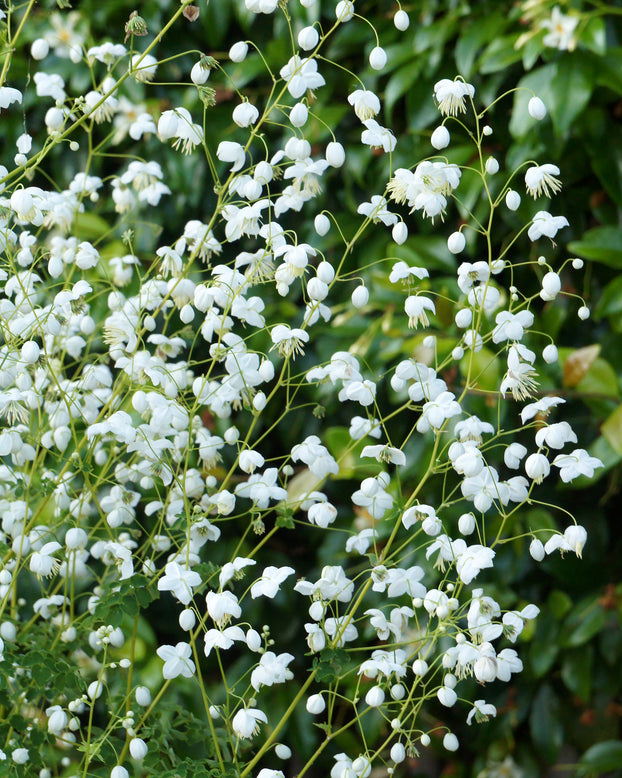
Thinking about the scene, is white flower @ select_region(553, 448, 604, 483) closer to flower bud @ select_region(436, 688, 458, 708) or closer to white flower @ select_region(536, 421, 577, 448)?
white flower @ select_region(536, 421, 577, 448)

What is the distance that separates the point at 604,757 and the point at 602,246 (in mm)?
683

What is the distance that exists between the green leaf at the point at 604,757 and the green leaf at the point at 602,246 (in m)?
0.65

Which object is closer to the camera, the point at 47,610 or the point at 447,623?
the point at 447,623

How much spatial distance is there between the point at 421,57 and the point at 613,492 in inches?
25.7

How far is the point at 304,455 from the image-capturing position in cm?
74

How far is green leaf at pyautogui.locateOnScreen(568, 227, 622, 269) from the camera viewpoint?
1.17 metres

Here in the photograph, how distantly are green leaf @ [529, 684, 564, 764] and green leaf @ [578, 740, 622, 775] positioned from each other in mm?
85

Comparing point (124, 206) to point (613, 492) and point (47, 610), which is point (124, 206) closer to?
point (47, 610)

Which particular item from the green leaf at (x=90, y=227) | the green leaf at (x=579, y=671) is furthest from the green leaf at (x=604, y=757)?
the green leaf at (x=90, y=227)

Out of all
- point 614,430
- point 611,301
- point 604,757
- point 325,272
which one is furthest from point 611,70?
point 604,757

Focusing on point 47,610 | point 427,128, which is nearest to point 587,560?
point 427,128

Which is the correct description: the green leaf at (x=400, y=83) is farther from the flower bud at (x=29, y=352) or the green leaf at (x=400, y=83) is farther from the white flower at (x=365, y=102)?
the flower bud at (x=29, y=352)

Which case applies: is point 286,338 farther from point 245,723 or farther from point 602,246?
point 602,246

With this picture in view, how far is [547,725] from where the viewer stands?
1367 millimetres
